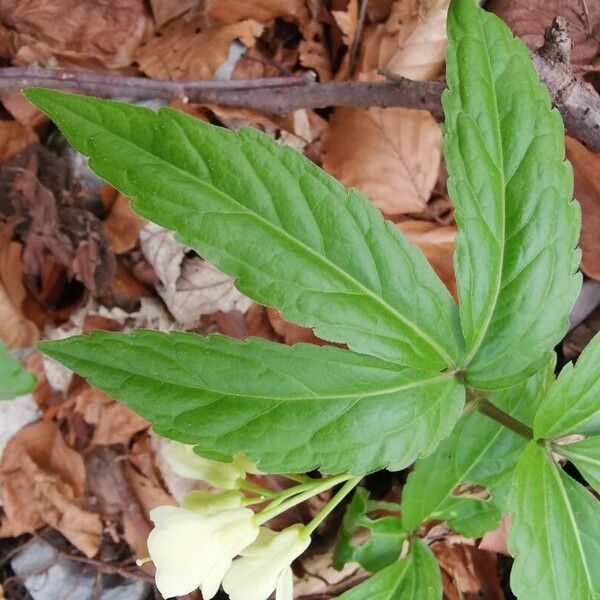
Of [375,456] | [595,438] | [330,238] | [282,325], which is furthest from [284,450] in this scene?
[282,325]

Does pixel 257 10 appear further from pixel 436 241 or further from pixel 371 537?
pixel 371 537

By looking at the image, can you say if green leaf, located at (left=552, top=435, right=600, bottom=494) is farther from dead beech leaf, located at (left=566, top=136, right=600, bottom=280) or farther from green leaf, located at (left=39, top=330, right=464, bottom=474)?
dead beech leaf, located at (left=566, top=136, right=600, bottom=280)

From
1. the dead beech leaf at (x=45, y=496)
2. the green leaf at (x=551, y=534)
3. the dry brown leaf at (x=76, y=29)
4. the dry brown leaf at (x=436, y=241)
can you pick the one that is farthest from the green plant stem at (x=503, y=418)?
the dry brown leaf at (x=76, y=29)

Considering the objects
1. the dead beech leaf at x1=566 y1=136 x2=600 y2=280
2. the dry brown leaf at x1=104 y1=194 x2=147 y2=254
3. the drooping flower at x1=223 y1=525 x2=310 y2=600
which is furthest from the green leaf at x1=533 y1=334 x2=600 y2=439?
the dry brown leaf at x1=104 y1=194 x2=147 y2=254

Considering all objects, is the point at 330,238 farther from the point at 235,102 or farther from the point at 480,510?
the point at 235,102

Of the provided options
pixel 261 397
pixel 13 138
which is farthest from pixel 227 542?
pixel 13 138

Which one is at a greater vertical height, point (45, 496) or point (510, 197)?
point (510, 197)
